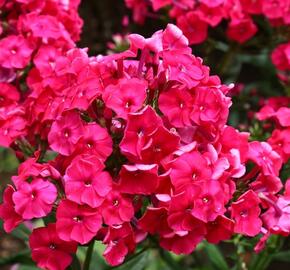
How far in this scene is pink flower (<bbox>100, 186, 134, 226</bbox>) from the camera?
58.6 inches

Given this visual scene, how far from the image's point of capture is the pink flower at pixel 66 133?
1533 mm

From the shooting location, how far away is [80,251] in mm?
2654

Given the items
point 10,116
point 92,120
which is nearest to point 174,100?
point 92,120

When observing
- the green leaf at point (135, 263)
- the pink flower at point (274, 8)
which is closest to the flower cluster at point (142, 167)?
the green leaf at point (135, 263)

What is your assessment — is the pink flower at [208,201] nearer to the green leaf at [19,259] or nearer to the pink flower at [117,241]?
the pink flower at [117,241]

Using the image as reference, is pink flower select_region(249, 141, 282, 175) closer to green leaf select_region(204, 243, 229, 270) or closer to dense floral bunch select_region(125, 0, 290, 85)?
dense floral bunch select_region(125, 0, 290, 85)

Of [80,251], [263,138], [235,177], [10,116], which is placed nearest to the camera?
[235,177]

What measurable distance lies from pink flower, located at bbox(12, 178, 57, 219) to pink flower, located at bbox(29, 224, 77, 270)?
0.17 feet

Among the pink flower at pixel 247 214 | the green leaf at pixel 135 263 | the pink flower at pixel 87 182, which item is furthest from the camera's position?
the green leaf at pixel 135 263

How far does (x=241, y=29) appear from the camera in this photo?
2.33 m

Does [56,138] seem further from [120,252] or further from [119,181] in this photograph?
[120,252]

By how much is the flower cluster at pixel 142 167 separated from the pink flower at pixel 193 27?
0.62m

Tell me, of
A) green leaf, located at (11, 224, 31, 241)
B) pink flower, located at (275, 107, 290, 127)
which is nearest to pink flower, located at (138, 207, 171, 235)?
pink flower, located at (275, 107, 290, 127)

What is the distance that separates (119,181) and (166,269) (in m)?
1.30
